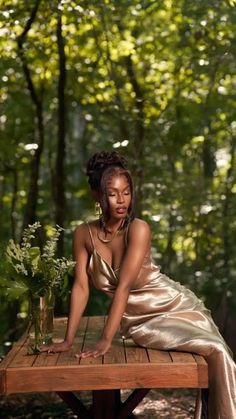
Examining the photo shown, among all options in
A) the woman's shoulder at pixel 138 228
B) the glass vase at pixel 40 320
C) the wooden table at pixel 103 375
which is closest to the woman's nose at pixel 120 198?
the woman's shoulder at pixel 138 228

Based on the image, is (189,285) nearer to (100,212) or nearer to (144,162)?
(144,162)

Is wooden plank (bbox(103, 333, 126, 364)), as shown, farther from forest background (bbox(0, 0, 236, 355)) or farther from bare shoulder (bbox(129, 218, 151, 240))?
forest background (bbox(0, 0, 236, 355))

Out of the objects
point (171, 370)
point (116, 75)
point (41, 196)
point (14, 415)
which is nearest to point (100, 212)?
point (171, 370)

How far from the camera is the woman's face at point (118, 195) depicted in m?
3.65

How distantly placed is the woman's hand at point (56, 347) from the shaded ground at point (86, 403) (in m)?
1.73

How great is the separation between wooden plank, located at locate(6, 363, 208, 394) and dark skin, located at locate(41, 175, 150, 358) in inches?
8.4

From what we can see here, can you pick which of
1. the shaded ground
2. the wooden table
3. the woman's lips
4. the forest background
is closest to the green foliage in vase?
the woman's lips

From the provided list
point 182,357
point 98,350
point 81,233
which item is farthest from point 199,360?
point 81,233

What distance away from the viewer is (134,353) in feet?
11.7

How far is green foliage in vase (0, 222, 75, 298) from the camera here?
358 cm

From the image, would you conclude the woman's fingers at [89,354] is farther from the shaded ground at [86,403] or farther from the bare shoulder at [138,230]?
the shaded ground at [86,403]

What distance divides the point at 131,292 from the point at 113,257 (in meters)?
0.20

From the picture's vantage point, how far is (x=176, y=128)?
7.25m

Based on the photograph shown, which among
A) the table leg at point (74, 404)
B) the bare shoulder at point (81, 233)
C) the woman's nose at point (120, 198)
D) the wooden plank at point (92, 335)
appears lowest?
the table leg at point (74, 404)
